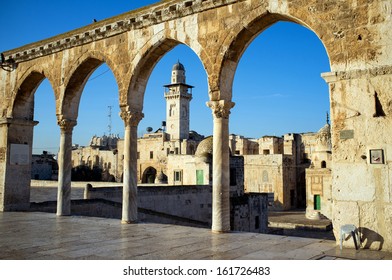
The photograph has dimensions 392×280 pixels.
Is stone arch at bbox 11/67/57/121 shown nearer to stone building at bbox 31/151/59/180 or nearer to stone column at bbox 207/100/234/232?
stone column at bbox 207/100/234/232

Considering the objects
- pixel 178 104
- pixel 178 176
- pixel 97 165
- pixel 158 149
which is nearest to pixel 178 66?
pixel 178 104

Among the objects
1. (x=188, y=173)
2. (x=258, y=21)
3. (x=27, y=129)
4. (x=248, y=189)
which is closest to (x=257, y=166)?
(x=248, y=189)

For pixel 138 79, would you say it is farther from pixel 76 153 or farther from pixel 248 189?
pixel 76 153

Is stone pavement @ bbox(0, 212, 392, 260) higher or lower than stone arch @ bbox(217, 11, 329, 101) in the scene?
lower

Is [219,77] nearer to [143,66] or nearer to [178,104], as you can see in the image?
[143,66]

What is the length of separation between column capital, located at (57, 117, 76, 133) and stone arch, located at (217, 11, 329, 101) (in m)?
5.45

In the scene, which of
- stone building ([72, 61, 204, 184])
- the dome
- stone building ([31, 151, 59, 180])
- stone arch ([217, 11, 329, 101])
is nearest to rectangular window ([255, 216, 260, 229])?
stone arch ([217, 11, 329, 101])

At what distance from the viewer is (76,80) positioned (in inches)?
458

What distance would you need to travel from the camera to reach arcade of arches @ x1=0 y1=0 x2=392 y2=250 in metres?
6.50

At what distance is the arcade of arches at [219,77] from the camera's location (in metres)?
6.50

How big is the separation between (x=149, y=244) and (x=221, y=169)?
230 cm

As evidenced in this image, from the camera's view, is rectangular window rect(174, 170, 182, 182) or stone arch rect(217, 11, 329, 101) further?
rectangular window rect(174, 170, 182, 182)

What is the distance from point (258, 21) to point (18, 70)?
900cm

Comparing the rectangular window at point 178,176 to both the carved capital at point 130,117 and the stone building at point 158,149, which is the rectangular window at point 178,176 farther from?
the carved capital at point 130,117
